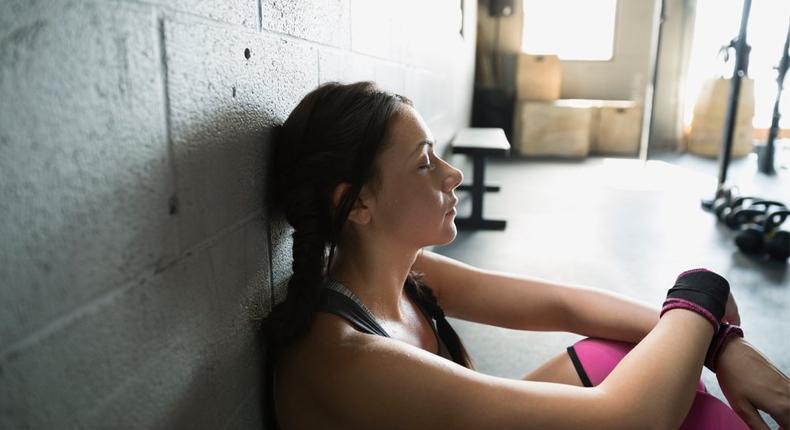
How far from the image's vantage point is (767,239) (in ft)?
10.5

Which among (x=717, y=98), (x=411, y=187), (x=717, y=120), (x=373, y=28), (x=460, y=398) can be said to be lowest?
(x=717, y=120)

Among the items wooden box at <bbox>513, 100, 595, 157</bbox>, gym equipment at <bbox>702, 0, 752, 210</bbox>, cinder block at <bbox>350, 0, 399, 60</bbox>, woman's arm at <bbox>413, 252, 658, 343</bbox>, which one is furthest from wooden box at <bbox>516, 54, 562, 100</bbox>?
woman's arm at <bbox>413, 252, 658, 343</bbox>

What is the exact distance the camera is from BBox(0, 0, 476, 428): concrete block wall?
0.48 metres

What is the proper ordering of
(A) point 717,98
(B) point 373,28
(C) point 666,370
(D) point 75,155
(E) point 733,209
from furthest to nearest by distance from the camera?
(A) point 717,98, (E) point 733,209, (B) point 373,28, (C) point 666,370, (D) point 75,155

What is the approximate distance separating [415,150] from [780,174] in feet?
20.2

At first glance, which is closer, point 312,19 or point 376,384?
point 376,384

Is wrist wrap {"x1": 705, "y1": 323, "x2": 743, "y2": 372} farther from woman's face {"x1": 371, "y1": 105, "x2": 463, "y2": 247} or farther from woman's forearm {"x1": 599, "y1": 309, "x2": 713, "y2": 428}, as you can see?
woman's face {"x1": 371, "y1": 105, "x2": 463, "y2": 247}

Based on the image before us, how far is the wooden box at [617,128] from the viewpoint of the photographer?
7.66 m

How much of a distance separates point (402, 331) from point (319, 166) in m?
0.39

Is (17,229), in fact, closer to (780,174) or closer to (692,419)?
(692,419)

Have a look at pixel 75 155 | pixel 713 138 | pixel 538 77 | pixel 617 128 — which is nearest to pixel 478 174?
pixel 75 155

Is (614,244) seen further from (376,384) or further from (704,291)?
(376,384)

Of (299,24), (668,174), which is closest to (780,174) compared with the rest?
(668,174)

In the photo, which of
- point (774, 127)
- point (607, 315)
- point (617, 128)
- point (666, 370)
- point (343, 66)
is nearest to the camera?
point (666, 370)
